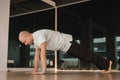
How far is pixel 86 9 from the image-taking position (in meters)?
5.21

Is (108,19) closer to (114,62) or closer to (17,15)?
(114,62)

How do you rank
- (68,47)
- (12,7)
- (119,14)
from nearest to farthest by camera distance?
(68,47) → (12,7) → (119,14)

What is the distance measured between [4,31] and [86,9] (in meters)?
2.03

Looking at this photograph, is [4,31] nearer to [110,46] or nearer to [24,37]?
[24,37]

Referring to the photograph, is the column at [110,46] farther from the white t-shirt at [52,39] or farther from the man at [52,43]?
the white t-shirt at [52,39]

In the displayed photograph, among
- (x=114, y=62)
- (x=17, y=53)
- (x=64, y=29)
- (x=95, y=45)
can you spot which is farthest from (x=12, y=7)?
(x=114, y=62)

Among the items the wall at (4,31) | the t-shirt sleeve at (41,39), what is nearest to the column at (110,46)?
the wall at (4,31)

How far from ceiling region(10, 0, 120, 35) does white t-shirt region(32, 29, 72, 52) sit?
6.60ft

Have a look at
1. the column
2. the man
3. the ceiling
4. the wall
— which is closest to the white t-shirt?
the man

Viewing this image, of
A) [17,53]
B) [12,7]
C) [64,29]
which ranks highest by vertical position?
[12,7]

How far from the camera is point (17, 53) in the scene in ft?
14.7

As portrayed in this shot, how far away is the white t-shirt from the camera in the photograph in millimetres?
2461

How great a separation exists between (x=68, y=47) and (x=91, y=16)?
259 centimetres

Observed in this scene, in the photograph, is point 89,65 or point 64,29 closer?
point 89,65
